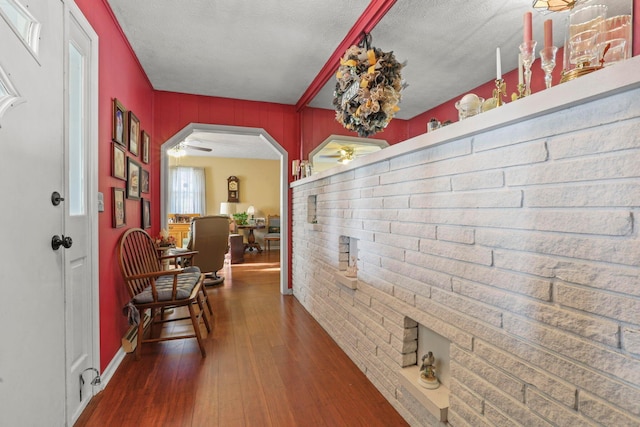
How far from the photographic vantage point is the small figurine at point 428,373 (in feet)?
4.49

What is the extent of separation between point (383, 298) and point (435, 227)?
2.06ft

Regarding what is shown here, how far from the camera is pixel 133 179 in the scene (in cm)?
256

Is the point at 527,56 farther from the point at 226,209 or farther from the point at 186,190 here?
the point at 186,190

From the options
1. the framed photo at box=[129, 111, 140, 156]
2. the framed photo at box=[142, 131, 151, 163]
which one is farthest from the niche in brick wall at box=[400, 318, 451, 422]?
the framed photo at box=[142, 131, 151, 163]

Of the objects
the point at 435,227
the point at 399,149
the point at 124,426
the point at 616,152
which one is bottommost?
the point at 124,426

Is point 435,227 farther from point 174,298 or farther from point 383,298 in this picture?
point 174,298

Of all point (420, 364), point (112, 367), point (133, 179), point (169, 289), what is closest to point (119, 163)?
point (133, 179)

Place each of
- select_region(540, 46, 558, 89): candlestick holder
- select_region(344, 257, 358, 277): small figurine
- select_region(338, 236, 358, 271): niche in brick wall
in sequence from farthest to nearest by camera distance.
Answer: select_region(338, 236, 358, 271): niche in brick wall → select_region(344, 257, 358, 277): small figurine → select_region(540, 46, 558, 89): candlestick holder

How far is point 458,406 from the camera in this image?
3.83 feet

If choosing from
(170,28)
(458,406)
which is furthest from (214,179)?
(458,406)

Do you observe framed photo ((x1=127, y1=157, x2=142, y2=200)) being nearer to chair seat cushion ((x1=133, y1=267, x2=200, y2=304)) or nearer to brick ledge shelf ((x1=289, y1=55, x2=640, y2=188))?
chair seat cushion ((x1=133, y1=267, x2=200, y2=304))

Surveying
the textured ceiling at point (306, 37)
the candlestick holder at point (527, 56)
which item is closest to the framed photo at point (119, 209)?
the textured ceiling at point (306, 37)

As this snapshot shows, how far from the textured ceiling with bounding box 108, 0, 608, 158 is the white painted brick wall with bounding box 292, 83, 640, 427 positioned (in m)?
1.34

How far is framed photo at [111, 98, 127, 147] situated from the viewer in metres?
2.11
